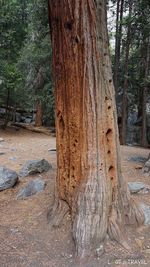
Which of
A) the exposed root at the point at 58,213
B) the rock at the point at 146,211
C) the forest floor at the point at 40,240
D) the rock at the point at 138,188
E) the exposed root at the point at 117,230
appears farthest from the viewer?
the rock at the point at 138,188

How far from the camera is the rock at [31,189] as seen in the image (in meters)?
5.34

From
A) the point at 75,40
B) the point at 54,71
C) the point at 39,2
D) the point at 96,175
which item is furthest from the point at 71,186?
the point at 39,2

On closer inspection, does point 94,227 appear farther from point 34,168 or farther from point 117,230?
point 34,168

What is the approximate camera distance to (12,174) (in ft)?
19.5

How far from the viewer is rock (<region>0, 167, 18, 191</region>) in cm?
571

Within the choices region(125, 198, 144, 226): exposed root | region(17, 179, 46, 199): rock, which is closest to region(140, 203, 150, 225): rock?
region(125, 198, 144, 226): exposed root

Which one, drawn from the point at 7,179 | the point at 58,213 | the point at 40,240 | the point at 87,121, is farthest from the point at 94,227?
the point at 7,179

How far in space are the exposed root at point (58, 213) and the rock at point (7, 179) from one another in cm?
158

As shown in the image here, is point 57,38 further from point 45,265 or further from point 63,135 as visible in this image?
point 45,265

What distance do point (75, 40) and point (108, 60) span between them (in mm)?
530

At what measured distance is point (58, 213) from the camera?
4.27 meters

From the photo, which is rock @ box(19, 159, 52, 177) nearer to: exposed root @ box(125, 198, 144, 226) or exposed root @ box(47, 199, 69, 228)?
exposed root @ box(47, 199, 69, 228)

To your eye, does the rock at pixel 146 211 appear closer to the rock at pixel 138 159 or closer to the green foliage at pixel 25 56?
the rock at pixel 138 159

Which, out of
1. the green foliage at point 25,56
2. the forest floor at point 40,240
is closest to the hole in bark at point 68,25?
the forest floor at point 40,240
